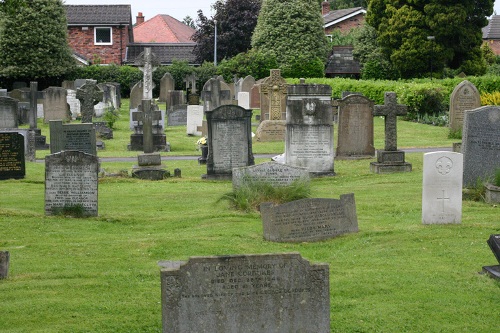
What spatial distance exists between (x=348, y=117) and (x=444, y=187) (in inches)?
A: 420

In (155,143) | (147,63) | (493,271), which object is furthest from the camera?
(155,143)

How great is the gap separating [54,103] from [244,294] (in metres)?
30.7

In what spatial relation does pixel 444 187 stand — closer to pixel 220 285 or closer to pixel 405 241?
pixel 405 241

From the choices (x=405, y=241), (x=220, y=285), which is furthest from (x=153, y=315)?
(x=405, y=241)

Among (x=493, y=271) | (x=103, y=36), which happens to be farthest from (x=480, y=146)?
(x=103, y=36)

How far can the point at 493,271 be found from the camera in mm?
11305

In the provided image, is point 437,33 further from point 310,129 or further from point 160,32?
→ point 160,32

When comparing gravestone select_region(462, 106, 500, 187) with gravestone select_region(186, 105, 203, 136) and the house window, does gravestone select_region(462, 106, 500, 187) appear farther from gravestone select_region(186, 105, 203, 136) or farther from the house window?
the house window

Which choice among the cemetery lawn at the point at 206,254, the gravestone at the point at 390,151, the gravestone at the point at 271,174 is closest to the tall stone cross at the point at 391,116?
the gravestone at the point at 390,151

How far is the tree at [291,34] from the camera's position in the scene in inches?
2311

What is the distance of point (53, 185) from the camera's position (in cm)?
1553

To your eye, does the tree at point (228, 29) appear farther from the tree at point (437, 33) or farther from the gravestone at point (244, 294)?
the gravestone at point (244, 294)

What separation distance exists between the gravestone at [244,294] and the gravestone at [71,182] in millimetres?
7481

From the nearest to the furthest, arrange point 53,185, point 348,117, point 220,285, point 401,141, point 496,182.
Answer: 1. point 220,285
2. point 53,185
3. point 496,182
4. point 348,117
5. point 401,141
